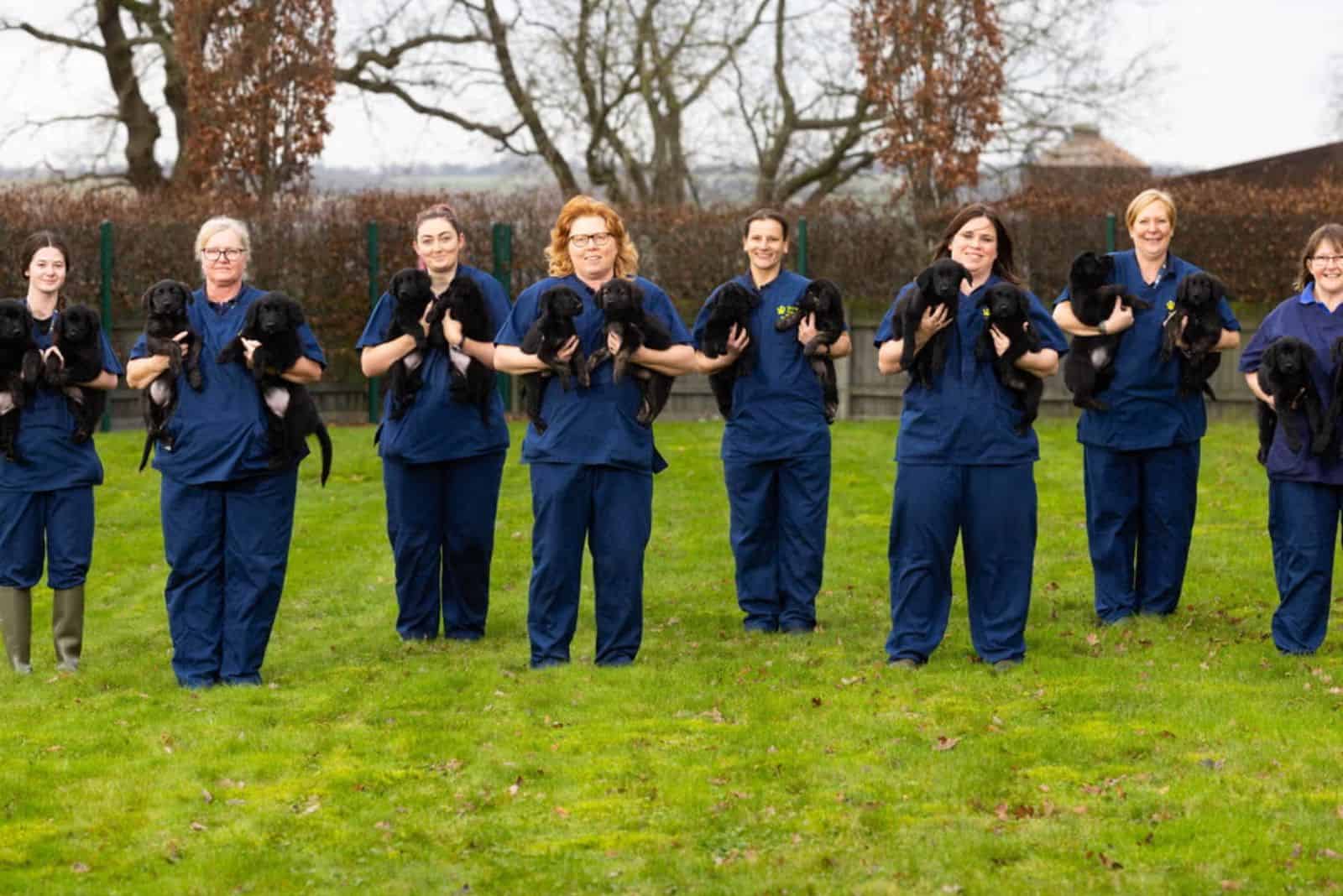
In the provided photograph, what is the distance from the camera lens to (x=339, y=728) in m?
7.91

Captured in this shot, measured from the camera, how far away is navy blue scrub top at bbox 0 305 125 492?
9.05 metres

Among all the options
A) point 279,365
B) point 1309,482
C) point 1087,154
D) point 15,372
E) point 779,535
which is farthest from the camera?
point 1087,154

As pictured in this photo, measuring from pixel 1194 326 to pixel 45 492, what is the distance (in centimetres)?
574

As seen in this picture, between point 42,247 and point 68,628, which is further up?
point 42,247

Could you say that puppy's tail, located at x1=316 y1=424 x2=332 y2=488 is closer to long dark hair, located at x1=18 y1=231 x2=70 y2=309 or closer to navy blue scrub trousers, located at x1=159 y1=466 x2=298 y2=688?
navy blue scrub trousers, located at x1=159 y1=466 x2=298 y2=688

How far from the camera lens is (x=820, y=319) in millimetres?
9656

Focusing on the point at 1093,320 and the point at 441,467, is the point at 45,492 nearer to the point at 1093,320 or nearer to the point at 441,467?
the point at 441,467

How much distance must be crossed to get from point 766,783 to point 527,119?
23863 mm

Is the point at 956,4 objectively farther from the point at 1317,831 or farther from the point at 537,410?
the point at 1317,831

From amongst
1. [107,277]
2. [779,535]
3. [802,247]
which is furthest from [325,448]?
[802,247]

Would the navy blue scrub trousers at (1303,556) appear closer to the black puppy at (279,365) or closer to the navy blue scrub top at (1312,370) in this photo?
the navy blue scrub top at (1312,370)

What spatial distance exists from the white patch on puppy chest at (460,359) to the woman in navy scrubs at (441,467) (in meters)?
0.01

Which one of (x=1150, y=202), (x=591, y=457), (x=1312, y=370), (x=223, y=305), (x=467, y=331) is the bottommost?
(x=591, y=457)

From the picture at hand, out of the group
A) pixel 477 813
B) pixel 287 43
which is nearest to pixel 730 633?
pixel 477 813
